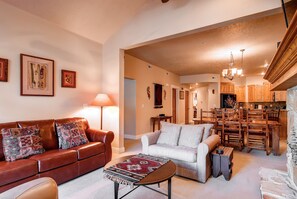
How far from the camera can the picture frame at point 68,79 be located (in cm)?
354

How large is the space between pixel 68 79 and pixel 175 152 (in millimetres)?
2656

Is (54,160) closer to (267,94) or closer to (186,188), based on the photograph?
(186,188)

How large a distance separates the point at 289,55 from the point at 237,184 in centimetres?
201

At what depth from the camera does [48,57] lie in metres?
3.29

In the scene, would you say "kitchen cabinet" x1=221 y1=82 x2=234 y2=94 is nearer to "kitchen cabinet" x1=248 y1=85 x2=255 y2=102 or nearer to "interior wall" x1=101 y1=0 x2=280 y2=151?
"kitchen cabinet" x1=248 y1=85 x2=255 y2=102

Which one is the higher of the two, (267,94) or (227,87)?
(227,87)

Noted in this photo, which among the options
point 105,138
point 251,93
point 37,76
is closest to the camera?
point 37,76

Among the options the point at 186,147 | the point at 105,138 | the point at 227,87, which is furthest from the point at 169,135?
the point at 227,87

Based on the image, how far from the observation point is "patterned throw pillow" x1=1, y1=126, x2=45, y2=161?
230cm

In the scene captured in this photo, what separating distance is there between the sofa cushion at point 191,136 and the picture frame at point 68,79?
2.53 m

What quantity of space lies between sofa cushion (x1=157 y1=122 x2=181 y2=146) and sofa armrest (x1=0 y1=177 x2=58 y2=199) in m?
2.13

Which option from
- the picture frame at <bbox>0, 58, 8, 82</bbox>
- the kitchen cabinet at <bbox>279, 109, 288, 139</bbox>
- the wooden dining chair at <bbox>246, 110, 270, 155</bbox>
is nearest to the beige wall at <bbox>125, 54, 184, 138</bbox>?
the picture frame at <bbox>0, 58, 8, 82</bbox>

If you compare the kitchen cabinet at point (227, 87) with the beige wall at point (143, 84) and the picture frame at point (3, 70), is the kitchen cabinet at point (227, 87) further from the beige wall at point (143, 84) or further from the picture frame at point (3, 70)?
the picture frame at point (3, 70)

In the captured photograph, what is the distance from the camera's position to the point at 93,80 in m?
4.20
